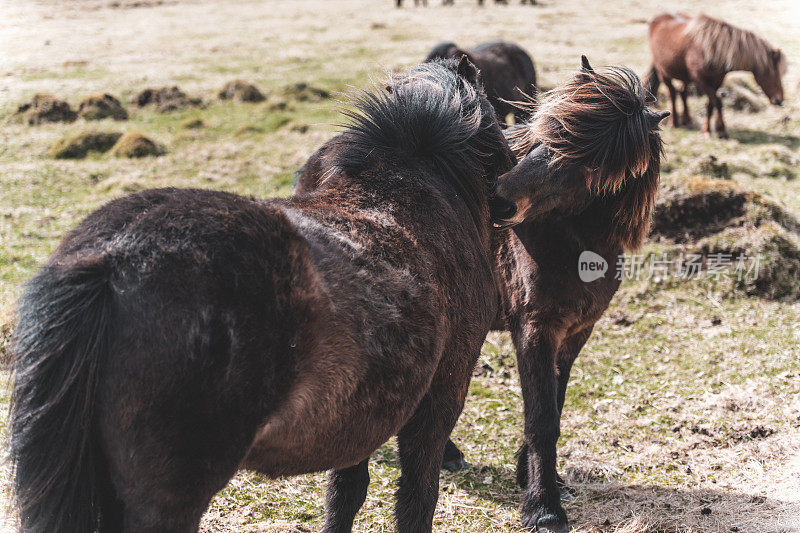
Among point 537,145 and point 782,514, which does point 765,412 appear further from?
point 537,145

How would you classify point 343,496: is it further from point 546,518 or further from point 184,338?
point 184,338

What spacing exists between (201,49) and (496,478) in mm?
18536

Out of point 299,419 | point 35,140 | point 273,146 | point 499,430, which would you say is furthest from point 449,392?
point 35,140

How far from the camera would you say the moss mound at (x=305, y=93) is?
47.1 feet

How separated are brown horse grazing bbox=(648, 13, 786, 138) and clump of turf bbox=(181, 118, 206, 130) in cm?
842

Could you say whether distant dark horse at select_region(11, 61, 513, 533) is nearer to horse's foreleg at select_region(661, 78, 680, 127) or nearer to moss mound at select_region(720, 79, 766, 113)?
horse's foreleg at select_region(661, 78, 680, 127)

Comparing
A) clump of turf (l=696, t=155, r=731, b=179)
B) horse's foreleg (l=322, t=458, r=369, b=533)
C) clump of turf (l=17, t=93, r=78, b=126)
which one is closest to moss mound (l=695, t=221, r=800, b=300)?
clump of turf (l=696, t=155, r=731, b=179)

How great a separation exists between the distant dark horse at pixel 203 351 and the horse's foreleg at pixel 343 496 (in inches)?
32.9

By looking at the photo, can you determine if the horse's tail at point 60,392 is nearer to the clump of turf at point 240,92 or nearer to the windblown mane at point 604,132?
the windblown mane at point 604,132

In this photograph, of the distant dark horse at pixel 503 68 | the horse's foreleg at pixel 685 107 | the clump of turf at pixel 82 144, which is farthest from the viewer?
the horse's foreleg at pixel 685 107

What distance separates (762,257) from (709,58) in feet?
23.0

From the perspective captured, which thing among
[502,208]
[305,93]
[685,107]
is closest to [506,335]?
[502,208]

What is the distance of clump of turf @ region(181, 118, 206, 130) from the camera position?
41.0 feet

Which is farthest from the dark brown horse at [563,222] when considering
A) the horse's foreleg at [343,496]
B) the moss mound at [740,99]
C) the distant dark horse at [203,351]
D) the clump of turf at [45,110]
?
the moss mound at [740,99]
